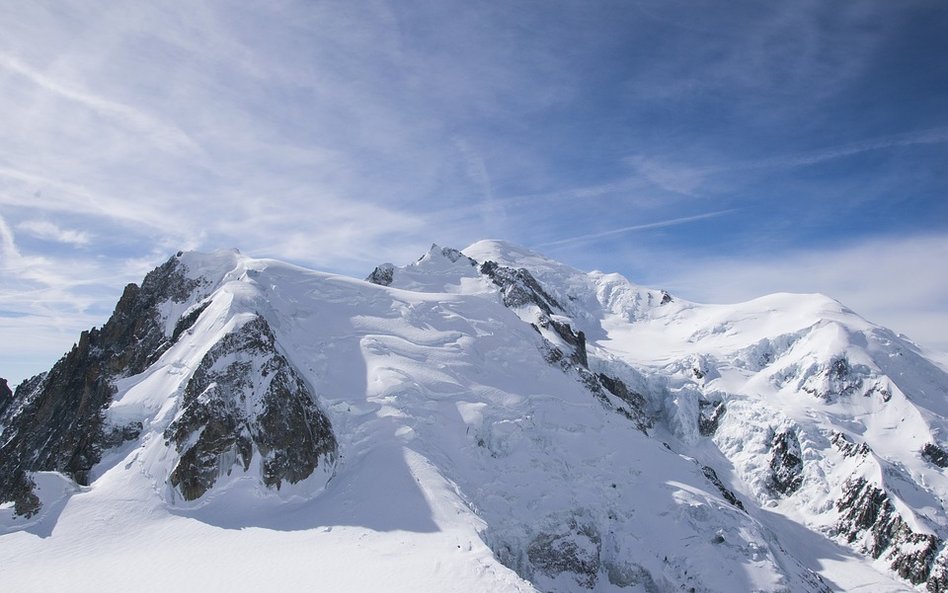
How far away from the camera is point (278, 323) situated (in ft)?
192

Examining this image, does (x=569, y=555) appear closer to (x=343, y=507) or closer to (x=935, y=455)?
(x=343, y=507)

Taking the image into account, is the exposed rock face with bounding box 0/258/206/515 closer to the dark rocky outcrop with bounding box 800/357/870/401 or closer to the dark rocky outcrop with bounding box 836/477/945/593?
the dark rocky outcrop with bounding box 836/477/945/593

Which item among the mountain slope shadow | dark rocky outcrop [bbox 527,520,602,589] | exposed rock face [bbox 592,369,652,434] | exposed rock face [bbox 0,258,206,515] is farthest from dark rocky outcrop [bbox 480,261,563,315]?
the mountain slope shadow

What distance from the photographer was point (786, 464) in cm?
9488

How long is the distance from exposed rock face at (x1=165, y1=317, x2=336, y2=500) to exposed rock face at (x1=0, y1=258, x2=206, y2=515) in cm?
1176

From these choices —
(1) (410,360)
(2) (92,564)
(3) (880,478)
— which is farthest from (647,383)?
(2) (92,564)

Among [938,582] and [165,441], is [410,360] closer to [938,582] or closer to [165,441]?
[165,441]

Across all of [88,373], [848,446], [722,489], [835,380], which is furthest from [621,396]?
[88,373]

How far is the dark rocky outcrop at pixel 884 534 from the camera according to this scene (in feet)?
242

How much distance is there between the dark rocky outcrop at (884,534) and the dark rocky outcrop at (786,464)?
723 centimetres

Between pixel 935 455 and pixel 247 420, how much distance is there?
4318 inches

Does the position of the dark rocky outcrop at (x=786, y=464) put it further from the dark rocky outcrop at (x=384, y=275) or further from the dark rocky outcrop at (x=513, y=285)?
the dark rocky outcrop at (x=384, y=275)

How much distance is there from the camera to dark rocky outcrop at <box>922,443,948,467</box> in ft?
311

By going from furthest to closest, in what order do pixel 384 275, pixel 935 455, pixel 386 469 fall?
pixel 935 455 → pixel 384 275 → pixel 386 469
